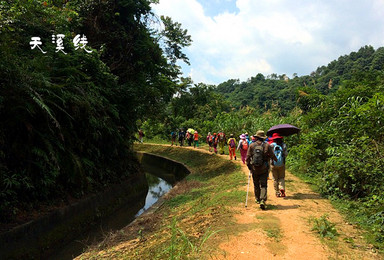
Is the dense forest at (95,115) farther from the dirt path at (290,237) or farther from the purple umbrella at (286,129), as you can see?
the purple umbrella at (286,129)

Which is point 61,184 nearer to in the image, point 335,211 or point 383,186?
point 335,211

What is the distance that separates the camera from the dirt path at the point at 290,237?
3.88 metres

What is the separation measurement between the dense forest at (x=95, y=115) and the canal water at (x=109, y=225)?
142cm

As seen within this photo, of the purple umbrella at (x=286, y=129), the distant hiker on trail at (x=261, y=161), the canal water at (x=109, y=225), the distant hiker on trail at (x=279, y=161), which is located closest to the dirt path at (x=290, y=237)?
the distant hiker on trail at (x=261, y=161)

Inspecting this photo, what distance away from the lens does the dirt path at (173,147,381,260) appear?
3.88m

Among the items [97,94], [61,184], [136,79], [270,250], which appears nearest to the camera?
[270,250]

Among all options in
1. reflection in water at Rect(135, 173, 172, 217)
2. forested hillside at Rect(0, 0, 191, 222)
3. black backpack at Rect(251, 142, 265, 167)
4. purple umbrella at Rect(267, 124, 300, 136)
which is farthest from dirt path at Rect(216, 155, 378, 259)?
reflection in water at Rect(135, 173, 172, 217)

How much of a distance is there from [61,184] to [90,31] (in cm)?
768

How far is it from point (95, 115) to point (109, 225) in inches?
163

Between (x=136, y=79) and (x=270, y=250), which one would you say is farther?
(x=136, y=79)

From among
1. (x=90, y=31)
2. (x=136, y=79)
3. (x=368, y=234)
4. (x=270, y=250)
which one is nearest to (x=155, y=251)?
(x=270, y=250)

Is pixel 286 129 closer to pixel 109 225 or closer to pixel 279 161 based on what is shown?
pixel 279 161

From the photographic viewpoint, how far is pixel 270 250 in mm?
4047

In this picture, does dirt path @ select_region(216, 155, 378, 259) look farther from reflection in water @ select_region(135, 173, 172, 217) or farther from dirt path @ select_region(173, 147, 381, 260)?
reflection in water @ select_region(135, 173, 172, 217)
